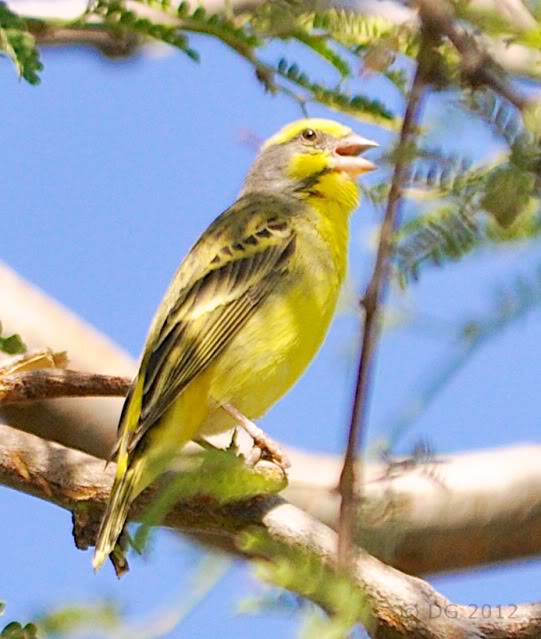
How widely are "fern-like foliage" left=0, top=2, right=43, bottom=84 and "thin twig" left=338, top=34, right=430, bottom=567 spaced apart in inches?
45.3

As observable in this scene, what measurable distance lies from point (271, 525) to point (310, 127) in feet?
6.96

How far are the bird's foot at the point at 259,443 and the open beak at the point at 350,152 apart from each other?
2.95 ft

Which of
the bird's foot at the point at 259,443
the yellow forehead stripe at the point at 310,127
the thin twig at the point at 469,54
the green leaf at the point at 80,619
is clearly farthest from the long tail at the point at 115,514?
the thin twig at the point at 469,54

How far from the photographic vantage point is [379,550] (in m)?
1.35

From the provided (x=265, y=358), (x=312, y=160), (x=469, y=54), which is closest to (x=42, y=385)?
(x=265, y=358)

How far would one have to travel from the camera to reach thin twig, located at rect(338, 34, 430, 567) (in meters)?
Answer: 1.04

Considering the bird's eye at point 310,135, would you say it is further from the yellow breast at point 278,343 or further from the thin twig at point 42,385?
the thin twig at point 42,385

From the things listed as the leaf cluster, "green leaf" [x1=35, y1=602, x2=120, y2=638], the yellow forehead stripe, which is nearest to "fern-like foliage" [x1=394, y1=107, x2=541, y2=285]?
"green leaf" [x1=35, y1=602, x2=120, y2=638]

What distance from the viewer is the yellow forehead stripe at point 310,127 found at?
4312 mm

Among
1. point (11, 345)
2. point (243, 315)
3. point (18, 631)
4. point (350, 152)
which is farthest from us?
point (350, 152)

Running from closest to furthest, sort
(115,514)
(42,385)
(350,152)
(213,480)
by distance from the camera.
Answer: (213,480) → (115,514) → (42,385) → (350,152)

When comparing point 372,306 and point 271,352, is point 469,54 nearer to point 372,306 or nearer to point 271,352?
point 372,306

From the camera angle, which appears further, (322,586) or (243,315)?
(243,315)

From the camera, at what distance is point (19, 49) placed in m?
2.11
